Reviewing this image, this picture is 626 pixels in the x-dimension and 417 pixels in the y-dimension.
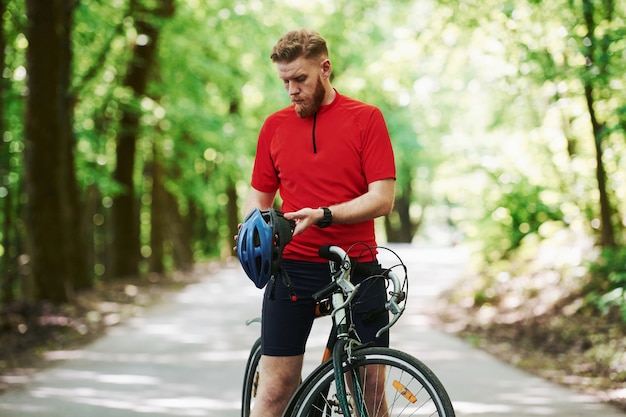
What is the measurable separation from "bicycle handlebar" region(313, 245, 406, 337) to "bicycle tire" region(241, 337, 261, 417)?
0.93 meters

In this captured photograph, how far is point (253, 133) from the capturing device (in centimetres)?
2844

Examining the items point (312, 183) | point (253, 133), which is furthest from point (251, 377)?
point (253, 133)

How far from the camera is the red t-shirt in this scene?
378 cm

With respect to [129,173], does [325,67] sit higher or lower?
lower

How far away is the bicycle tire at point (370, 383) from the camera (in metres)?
3.37

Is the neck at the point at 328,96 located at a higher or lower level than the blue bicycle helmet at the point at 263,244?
higher

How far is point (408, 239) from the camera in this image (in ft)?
171

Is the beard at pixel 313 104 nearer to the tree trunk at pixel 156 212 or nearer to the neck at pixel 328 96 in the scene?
the neck at pixel 328 96

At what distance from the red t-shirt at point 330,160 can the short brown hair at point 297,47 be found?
0.91ft

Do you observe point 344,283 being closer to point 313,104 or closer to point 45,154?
point 313,104

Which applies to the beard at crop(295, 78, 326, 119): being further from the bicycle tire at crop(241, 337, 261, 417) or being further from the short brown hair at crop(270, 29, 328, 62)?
the bicycle tire at crop(241, 337, 261, 417)

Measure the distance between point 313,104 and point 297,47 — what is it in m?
0.26

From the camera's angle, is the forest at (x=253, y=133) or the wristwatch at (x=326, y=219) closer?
the wristwatch at (x=326, y=219)

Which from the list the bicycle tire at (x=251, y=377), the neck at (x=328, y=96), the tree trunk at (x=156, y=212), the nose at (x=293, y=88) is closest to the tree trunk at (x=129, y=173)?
the tree trunk at (x=156, y=212)
